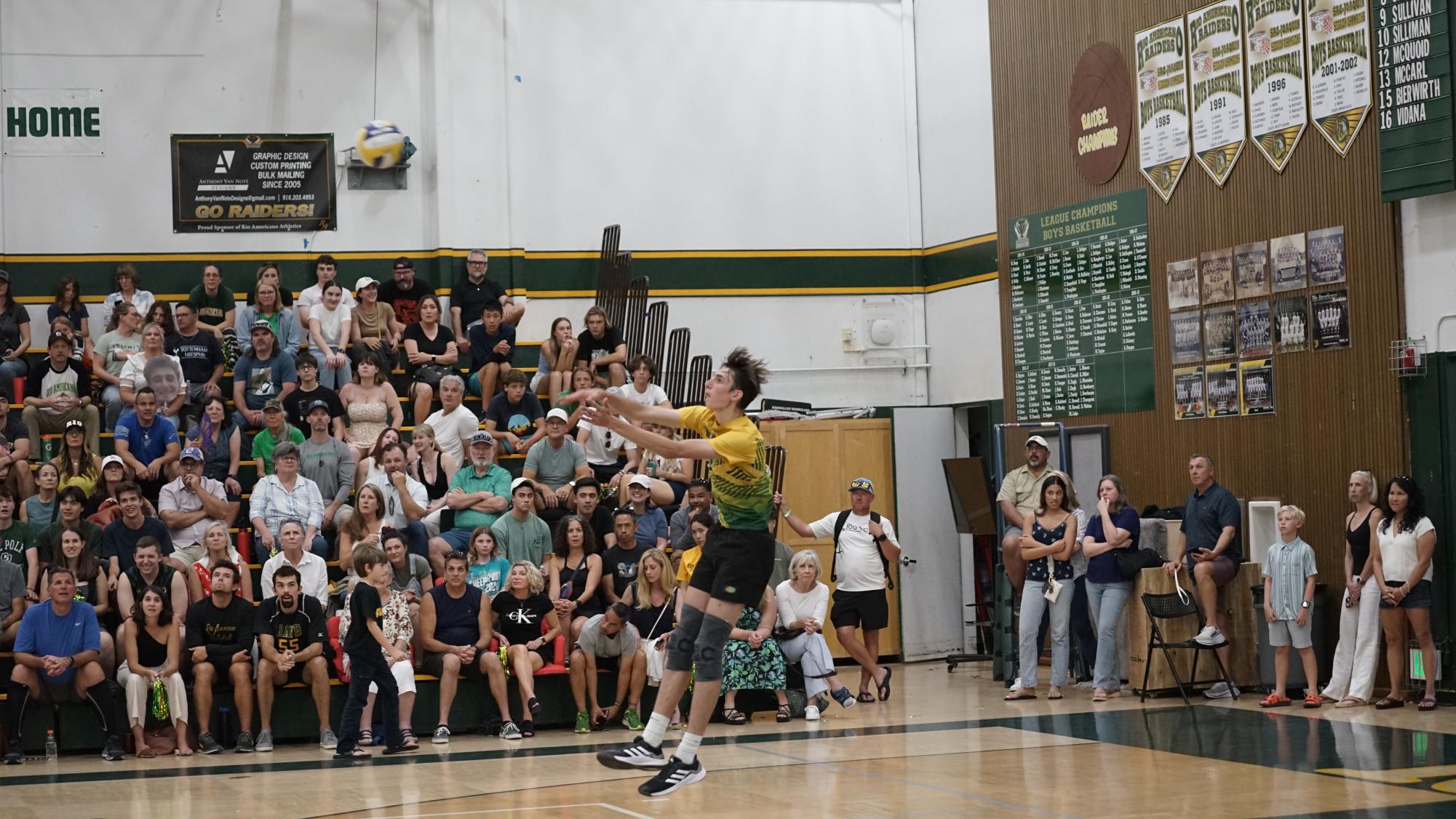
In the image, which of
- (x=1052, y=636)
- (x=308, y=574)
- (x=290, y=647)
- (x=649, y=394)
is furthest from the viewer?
(x=649, y=394)

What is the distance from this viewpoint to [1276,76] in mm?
12812

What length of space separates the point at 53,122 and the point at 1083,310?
34.5 ft

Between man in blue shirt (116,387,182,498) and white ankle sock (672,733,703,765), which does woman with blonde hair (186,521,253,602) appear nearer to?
man in blue shirt (116,387,182,498)

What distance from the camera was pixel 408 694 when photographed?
37.0 ft

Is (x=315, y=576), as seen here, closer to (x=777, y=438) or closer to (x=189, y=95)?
(x=777, y=438)

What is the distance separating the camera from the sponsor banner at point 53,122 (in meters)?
16.4

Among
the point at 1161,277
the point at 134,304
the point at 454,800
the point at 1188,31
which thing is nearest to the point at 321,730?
the point at 454,800

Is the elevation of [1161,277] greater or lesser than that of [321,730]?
greater

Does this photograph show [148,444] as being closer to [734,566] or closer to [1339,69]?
[734,566]

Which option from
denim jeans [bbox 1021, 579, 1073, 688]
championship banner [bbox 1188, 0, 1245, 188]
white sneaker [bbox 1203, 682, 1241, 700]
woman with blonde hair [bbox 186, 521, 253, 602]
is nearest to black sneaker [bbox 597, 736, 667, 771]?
woman with blonde hair [bbox 186, 521, 253, 602]

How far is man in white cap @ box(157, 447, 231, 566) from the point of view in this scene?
500 inches

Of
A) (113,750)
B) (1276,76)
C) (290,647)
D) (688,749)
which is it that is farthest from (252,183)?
(688,749)

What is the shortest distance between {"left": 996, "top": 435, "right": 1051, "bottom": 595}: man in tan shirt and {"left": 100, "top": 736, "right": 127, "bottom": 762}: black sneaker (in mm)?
7355

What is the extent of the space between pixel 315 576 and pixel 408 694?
1295 mm
